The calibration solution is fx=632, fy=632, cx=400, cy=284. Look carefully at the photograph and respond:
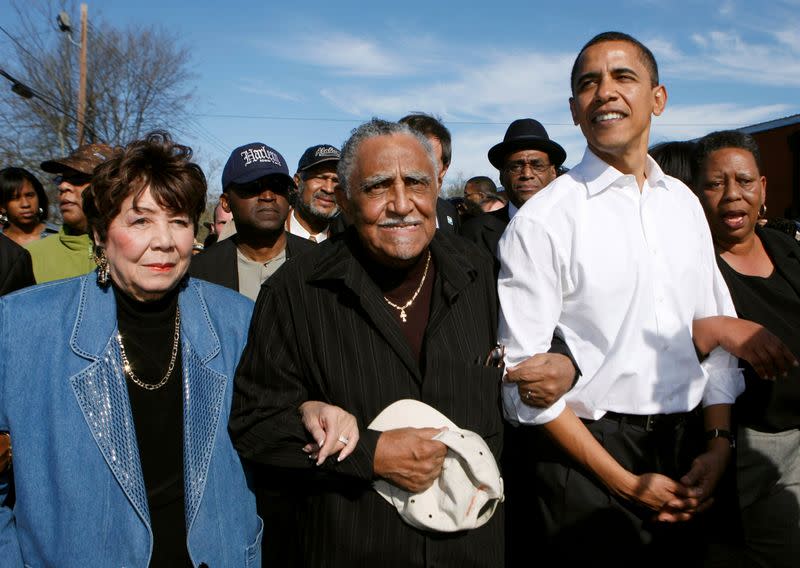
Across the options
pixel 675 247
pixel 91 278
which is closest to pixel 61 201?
pixel 91 278

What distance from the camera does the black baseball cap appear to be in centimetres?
476

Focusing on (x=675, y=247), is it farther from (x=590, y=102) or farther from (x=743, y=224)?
(x=743, y=224)

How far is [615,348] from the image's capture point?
225 cm

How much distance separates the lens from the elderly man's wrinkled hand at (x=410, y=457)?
6.45 feet

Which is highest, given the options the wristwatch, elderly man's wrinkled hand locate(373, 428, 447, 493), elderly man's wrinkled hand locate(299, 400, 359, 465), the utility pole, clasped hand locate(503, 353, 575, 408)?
the utility pole

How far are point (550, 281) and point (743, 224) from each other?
131 centimetres

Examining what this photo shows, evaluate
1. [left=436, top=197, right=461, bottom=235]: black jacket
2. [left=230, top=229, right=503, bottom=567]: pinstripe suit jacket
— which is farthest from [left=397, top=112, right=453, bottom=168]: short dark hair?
[left=230, top=229, right=503, bottom=567]: pinstripe suit jacket

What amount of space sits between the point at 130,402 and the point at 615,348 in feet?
5.46

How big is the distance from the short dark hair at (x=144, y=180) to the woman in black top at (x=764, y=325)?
2306 millimetres

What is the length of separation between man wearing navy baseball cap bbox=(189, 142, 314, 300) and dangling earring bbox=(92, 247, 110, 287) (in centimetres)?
128

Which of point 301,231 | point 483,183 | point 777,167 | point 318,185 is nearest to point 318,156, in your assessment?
point 318,185

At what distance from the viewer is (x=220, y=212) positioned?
771cm

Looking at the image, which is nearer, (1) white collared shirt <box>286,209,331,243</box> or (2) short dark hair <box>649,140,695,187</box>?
(2) short dark hair <box>649,140,695,187</box>

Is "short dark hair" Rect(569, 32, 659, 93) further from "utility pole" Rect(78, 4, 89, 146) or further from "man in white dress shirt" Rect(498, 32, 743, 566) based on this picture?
"utility pole" Rect(78, 4, 89, 146)
